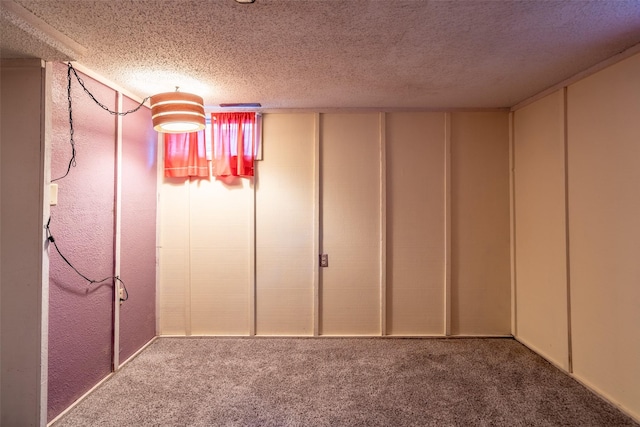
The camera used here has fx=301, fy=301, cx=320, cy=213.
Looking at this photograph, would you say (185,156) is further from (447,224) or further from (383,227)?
(447,224)

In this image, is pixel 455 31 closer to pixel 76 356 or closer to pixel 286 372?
pixel 286 372

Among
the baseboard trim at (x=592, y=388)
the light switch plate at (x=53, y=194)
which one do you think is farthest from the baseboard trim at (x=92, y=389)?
the baseboard trim at (x=592, y=388)

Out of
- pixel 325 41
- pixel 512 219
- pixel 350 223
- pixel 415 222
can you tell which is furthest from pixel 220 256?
pixel 512 219

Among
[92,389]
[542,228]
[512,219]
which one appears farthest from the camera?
[512,219]

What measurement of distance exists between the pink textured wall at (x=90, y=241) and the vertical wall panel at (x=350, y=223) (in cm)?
186

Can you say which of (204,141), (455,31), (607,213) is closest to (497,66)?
(455,31)

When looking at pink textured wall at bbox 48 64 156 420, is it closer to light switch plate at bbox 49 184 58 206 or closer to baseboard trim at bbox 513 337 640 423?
light switch plate at bbox 49 184 58 206

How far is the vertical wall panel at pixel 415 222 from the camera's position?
331 cm

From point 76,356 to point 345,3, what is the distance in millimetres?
2886

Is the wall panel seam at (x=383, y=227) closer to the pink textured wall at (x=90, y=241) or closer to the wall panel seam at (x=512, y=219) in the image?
the wall panel seam at (x=512, y=219)

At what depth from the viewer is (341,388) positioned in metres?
2.33

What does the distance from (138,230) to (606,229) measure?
3.93 metres

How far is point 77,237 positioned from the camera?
2.17m

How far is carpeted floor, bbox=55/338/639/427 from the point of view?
200 cm
